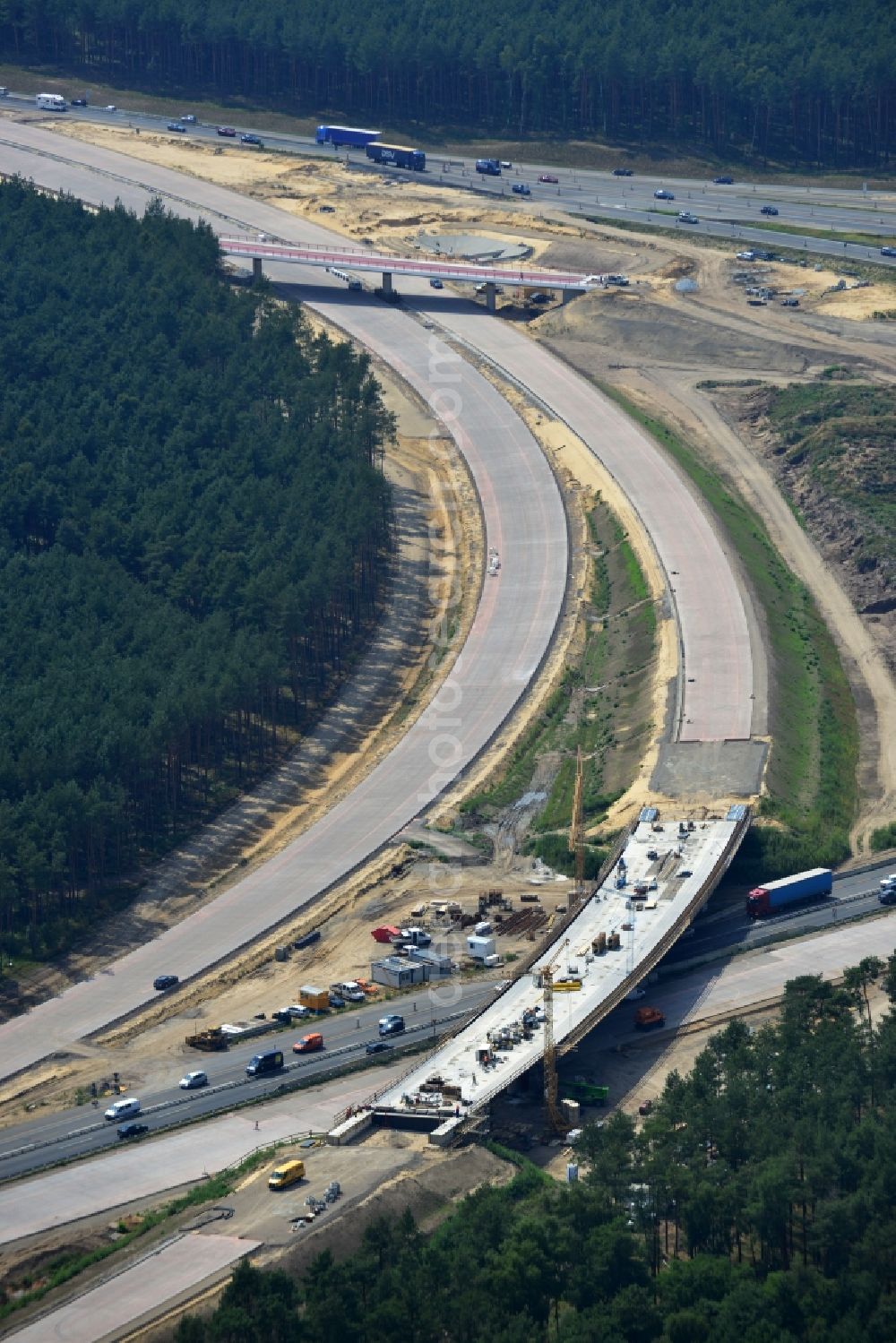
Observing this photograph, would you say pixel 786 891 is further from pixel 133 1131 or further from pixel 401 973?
pixel 133 1131

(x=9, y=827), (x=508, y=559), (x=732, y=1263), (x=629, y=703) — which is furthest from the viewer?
(x=508, y=559)

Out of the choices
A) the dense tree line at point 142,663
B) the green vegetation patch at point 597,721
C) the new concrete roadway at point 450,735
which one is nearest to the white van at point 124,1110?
the new concrete roadway at point 450,735

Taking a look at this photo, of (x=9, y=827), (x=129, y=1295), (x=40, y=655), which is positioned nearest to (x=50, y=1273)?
(x=129, y=1295)

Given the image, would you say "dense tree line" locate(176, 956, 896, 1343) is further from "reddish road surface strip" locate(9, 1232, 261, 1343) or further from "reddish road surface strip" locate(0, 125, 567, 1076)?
"reddish road surface strip" locate(0, 125, 567, 1076)

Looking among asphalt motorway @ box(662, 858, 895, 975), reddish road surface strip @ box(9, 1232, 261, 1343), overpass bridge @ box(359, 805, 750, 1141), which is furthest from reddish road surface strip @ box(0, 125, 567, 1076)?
reddish road surface strip @ box(9, 1232, 261, 1343)

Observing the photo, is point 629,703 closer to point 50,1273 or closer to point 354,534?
point 354,534

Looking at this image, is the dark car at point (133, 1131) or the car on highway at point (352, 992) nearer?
the dark car at point (133, 1131)

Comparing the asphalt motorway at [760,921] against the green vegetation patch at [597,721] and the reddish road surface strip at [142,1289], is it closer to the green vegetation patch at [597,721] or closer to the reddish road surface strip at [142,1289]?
the green vegetation patch at [597,721]
